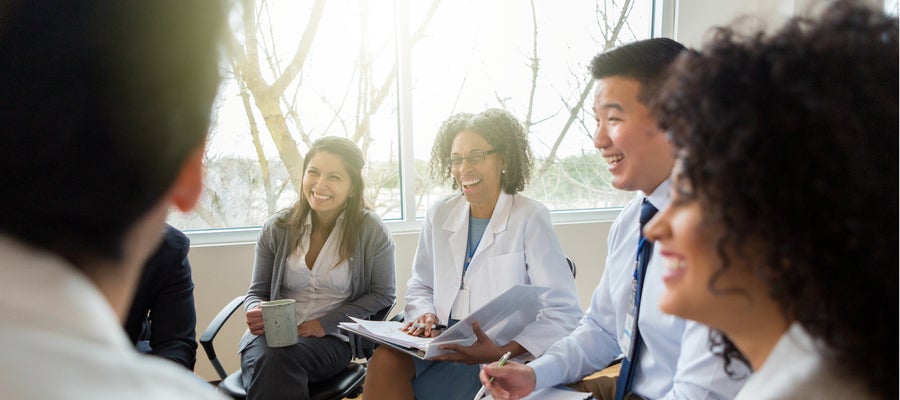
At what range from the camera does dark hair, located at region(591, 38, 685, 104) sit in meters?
1.63

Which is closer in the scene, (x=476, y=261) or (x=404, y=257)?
(x=476, y=261)

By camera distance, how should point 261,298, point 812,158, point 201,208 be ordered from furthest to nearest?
point 201,208
point 261,298
point 812,158

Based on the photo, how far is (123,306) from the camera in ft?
1.75

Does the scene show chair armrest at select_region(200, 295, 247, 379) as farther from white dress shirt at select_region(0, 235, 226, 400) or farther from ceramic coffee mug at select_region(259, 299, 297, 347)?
white dress shirt at select_region(0, 235, 226, 400)

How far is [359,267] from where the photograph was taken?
2643 mm

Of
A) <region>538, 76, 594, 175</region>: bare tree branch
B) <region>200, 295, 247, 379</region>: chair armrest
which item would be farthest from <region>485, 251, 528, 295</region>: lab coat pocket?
<region>538, 76, 594, 175</region>: bare tree branch

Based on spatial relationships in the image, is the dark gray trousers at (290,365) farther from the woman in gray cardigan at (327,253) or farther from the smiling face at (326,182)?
the smiling face at (326,182)

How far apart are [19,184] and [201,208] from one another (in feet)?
10.9

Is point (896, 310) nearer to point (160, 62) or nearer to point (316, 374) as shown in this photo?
point (160, 62)

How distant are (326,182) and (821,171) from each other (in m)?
2.34

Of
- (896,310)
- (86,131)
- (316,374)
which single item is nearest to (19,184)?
(86,131)

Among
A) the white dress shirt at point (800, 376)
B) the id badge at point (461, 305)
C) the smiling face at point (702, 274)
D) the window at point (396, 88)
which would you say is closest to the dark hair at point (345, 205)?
the id badge at point (461, 305)

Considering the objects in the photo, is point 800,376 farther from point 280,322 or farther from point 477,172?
point 477,172

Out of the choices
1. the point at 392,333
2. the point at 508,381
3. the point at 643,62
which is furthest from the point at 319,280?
the point at 643,62
